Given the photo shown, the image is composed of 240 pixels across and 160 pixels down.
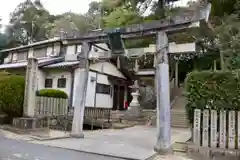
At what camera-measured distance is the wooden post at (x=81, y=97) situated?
967cm

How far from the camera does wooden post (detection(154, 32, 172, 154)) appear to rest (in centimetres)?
761

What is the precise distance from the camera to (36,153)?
6.58 meters

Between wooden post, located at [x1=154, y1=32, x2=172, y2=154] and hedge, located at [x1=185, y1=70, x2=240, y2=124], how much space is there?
0.74 m

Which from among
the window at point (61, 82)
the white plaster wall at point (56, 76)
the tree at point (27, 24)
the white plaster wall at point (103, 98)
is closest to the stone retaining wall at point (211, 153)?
the white plaster wall at point (56, 76)

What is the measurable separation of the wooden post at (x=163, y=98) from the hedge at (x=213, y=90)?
736mm

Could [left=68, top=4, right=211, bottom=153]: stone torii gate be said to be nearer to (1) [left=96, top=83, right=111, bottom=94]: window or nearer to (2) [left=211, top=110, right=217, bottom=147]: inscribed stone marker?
(2) [left=211, top=110, right=217, bottom=147]: inscribed stone marker

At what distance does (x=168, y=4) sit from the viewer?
68.2 feet

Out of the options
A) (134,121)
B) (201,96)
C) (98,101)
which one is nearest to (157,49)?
(201,96)

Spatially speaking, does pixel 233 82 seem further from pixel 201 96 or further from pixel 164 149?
pixel 164 149

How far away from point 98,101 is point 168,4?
9.63 m

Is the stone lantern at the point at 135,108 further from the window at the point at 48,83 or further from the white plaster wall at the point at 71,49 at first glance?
the window at the point at 48,83

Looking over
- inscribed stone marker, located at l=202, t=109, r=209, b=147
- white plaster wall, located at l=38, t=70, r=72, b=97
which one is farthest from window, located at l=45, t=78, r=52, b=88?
inscribed stone marker, located at l=202, t=109, r=209, b=147

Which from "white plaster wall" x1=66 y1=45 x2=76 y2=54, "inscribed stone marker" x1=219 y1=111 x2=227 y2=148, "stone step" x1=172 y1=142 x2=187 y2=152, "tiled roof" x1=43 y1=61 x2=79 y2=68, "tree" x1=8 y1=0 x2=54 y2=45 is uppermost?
"tree" x1=8 y1=0 x2=54 y2=45

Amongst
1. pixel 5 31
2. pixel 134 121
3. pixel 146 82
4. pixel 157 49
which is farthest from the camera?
pixel 5 31
